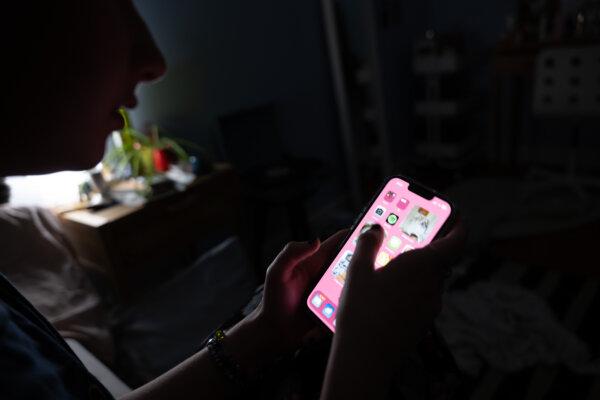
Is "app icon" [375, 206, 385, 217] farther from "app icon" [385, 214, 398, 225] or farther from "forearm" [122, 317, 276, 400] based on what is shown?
"forearm" [122, 317, 276, 400]

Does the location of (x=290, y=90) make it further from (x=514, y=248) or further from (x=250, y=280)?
(x=514, y=248)

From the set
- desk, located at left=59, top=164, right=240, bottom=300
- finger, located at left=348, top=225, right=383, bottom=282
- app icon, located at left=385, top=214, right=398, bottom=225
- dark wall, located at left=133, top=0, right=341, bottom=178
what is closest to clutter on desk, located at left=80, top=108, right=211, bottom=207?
desk, located at left=59, top=164, right=240, bottom=300

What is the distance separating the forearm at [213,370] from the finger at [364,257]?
9.0 inches

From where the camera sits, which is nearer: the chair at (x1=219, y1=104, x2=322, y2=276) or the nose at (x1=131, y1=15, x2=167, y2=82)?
the nose at (x1=131, y1=15, x2=167, y2=82)

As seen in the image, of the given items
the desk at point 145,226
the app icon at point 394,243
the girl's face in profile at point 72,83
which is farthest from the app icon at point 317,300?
the desk at point 145,226

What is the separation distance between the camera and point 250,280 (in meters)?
1.33

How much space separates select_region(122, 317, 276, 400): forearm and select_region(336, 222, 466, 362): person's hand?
217mm

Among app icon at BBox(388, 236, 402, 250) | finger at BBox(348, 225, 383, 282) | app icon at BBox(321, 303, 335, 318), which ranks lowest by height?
app icon at BBox(321, 303, 335, 318)

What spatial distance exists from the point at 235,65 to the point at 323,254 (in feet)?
4.83

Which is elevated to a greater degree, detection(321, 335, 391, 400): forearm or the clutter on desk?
detection(321, 335, 391, 400): forearm

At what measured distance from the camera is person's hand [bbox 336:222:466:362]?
0.40 meters

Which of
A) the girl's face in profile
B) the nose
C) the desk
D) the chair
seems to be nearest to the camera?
the girl's face in profile

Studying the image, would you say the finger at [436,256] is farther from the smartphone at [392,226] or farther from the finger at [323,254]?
the finger at [323,254]

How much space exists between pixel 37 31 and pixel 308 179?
1430mm
